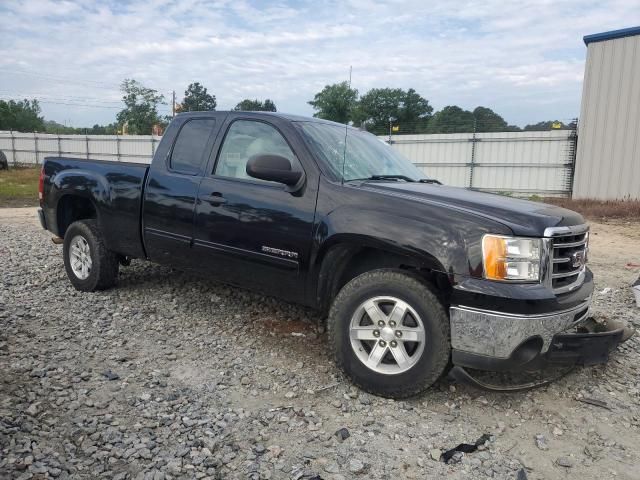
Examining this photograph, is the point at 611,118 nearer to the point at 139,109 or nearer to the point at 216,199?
the point at 216,199

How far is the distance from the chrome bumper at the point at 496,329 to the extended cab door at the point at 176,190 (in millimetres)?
2348

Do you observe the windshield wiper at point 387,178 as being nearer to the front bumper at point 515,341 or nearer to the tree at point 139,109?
the front bumper at point 515,341

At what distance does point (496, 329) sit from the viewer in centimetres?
299

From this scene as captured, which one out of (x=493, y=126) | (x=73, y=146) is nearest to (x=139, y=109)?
(x=73, y=146)

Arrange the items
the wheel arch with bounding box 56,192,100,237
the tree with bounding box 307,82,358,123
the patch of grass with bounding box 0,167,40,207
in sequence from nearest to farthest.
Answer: the wheel arch with bounding box 56,192,100,237 → the patch of grass with bounding box 0,167,40,207 → the tree with bounding box 307,82,358,123

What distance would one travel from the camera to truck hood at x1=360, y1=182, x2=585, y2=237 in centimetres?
311

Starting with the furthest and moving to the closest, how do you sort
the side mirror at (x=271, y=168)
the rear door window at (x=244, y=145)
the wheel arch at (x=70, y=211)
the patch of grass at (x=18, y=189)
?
the patch of grass at (x=18, y=189) → the wheel arch at (x=70, y=211) → the rear door window at (x=244, y=145) → the side mirror at (x=271, y=168)

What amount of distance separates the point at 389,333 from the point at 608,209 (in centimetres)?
1195

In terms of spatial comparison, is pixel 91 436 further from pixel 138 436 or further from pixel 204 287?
pixel 204 287

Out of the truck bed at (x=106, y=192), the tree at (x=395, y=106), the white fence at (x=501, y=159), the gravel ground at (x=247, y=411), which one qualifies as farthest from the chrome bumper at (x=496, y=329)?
the tree at (x=395, y=106)

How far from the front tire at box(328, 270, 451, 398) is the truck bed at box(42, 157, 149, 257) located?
7.67 ft

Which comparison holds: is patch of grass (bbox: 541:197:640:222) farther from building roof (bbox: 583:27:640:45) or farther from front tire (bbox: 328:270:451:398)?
front tire (bbox: 328:270:451:398)

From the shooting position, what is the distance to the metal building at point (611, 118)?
1443cm

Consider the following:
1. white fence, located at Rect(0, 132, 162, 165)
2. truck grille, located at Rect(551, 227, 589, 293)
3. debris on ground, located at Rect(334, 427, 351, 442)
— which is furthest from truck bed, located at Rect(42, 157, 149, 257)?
white fence, located at Rect(0, 132, 162, 165)
